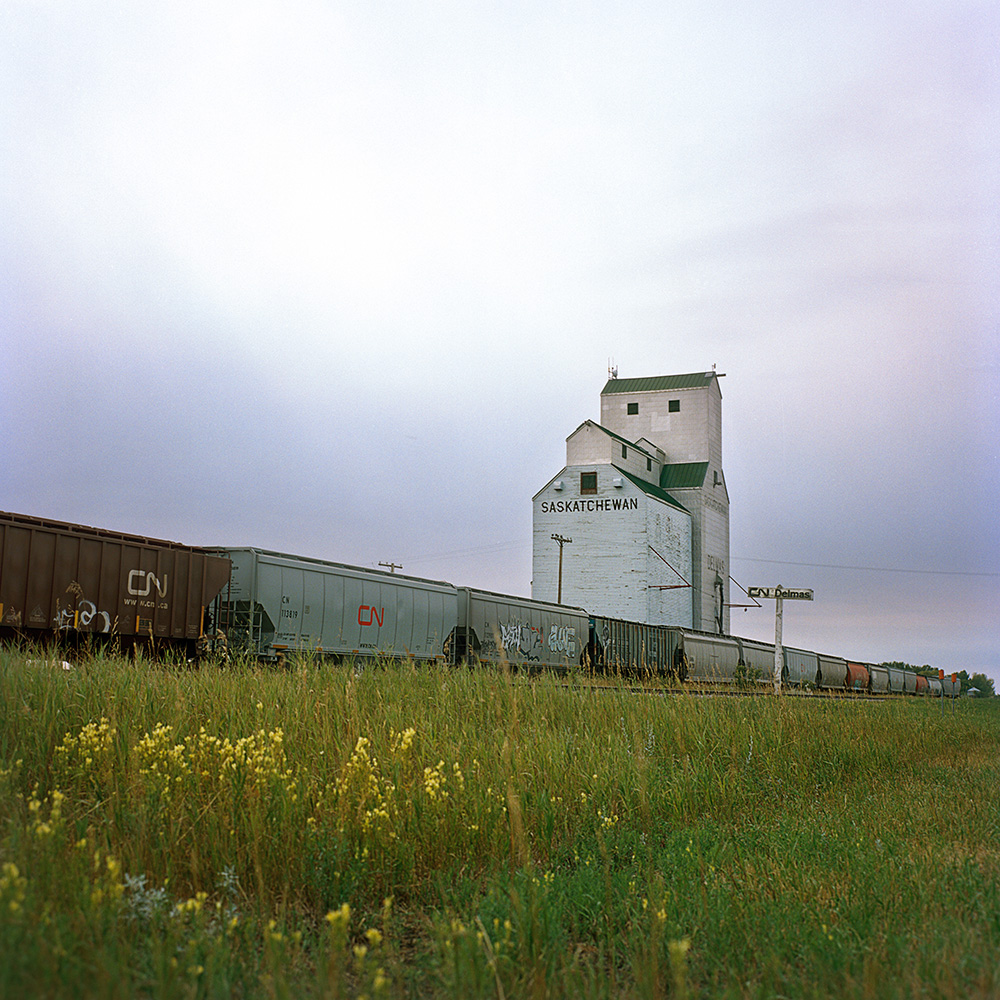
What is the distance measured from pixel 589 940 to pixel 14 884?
8.79ft

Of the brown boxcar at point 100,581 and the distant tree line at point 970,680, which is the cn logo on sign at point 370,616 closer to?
the brown boxcar at point 100,581

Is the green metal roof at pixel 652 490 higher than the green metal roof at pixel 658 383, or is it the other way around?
the green metal roof at pixel 658 383

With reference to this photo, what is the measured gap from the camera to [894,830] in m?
6.84

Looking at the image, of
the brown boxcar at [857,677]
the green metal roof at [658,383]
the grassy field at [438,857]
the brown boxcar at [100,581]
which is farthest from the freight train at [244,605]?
the green metal roof at [658,383]

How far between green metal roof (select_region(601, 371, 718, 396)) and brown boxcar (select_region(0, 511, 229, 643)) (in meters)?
50.2

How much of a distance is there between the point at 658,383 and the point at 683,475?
26.7 ft

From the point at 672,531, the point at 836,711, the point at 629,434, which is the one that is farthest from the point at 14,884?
the point at 629,434

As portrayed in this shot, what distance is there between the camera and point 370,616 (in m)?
23.9

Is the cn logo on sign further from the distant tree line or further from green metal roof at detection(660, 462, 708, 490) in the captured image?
the distant tree line

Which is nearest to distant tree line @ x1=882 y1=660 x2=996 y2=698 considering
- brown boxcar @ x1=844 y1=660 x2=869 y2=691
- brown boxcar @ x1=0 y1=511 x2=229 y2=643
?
brown boxcar @ x1=844 y1=660 x2=869 y2=691

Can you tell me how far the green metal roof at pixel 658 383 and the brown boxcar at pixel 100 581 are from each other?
50247 mm

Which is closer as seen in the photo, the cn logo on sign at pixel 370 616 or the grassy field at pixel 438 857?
the grassy field at pixel 438 857

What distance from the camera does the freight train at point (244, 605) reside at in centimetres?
1616

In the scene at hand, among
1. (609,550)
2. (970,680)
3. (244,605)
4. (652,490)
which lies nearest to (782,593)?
(244,605)
